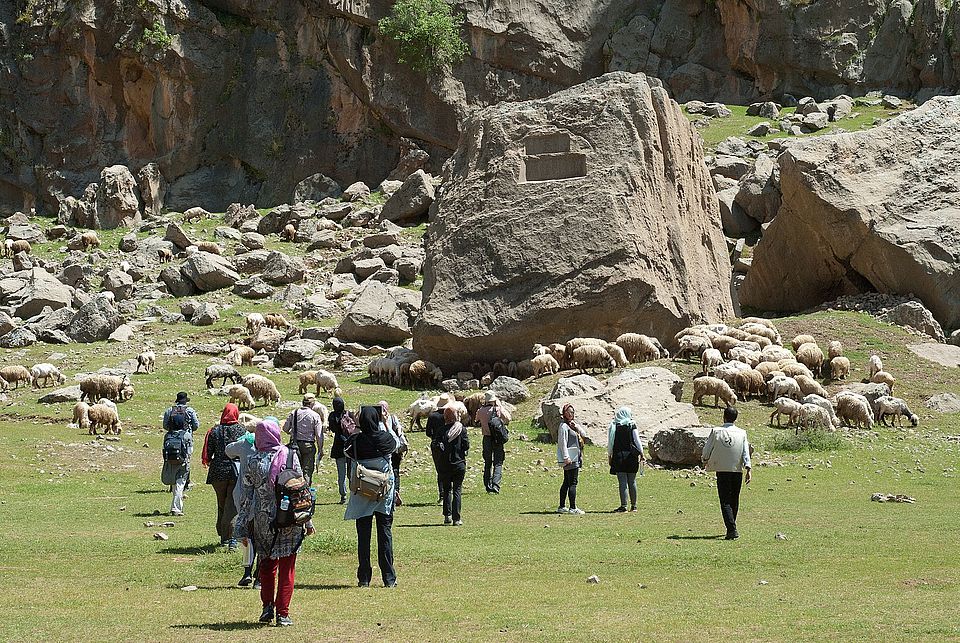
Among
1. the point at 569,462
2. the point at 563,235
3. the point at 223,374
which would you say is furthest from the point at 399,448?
the point at 223,374

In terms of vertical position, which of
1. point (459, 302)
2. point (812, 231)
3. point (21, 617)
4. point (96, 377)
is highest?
point (812, 231)

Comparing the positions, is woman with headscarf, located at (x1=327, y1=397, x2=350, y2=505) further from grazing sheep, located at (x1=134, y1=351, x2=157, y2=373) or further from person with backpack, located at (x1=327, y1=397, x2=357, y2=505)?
grazing sheep, located at (x1=134, y1=351, x2=157, y2=373)

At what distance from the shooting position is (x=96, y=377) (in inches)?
1152

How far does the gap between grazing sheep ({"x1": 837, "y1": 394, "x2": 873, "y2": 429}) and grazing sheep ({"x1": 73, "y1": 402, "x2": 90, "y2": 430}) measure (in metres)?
17.3

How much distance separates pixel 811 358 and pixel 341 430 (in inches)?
699

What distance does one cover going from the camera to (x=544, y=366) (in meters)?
29.6

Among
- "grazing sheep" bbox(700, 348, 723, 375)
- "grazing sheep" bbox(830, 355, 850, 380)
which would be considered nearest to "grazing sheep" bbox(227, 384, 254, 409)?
"grazing sheep" bbox(700, 348, 723, 375)

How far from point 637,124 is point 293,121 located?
144ft

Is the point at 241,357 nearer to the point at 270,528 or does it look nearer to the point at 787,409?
the point at 787,409

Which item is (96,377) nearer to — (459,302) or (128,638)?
(459,302)

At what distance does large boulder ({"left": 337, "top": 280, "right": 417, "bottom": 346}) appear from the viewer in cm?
3750

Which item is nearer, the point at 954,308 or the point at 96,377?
the point at 96,377

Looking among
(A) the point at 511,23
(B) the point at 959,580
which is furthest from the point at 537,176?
(A) the point at 511,23

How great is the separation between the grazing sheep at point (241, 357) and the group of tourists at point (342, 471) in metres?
15.8
